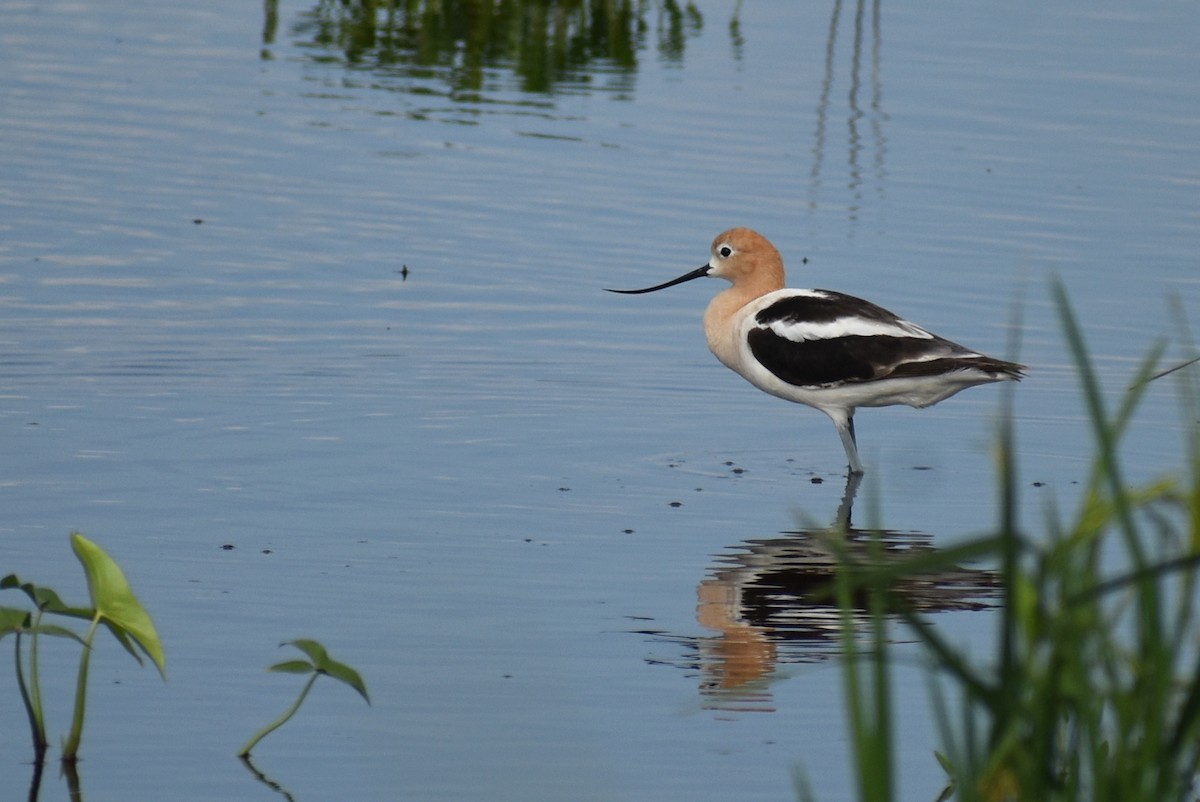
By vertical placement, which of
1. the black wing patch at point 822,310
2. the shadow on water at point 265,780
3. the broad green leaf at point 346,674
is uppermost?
the black wing patch at point 822,310

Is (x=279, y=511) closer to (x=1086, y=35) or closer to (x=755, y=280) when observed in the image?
(x=755, y=280)

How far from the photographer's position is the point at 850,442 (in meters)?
8.63

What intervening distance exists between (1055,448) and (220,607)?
4202mm

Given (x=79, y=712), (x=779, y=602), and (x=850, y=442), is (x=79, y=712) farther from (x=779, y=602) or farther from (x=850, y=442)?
(x=850, y=442)

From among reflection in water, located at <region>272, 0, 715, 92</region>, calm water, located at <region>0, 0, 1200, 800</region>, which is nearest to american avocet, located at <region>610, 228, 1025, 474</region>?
calm water, located at <region>0, 0, 1200, 800</region>

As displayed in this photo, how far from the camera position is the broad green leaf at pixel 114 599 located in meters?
4.35

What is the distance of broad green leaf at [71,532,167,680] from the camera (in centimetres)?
435

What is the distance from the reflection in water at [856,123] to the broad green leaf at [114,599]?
9.45 meters

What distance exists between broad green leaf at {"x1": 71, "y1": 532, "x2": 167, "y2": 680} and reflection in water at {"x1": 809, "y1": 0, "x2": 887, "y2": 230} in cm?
945

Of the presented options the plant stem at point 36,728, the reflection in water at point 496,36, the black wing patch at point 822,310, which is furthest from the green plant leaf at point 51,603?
the reflection in water at point 496,36

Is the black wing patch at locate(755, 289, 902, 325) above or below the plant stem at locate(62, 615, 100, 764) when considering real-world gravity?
above

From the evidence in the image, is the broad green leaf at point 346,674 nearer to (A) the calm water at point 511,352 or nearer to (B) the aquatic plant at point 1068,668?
(A) the calm water at point 511,352

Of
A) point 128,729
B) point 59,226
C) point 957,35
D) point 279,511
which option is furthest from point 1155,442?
point 957,35

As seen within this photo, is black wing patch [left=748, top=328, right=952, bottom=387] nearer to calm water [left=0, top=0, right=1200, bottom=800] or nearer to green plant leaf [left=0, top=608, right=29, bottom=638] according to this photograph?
calm water [left=0, top=0, right=1200, bottom=800]
